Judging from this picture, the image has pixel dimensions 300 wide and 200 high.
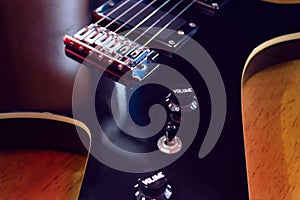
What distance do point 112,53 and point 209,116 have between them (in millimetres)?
203

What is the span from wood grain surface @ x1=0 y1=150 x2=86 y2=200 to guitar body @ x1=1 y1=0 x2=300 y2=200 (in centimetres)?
9

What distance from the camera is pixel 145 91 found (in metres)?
0.92

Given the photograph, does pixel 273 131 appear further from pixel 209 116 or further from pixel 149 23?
pixel 149 23

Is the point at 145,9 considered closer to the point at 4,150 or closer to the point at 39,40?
the point at 39,40

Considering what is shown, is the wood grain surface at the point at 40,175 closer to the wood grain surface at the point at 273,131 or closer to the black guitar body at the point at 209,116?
the black guitar body at the point at 209,116

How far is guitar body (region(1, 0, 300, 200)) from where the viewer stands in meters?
0.79

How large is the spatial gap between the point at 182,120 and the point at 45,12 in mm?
401

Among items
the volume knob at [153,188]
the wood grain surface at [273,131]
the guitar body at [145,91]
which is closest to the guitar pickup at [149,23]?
the guitar body at [145,91]

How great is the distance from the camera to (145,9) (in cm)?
108

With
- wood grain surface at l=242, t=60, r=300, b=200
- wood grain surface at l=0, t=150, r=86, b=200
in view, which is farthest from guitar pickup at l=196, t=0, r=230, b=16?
wood grain surface at l=0, t=150, r=86, b=200

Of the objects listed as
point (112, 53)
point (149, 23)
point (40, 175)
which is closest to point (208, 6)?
point (149, 23)

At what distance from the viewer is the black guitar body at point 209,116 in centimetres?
78

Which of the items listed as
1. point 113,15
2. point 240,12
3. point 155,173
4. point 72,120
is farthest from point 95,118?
point 240,12

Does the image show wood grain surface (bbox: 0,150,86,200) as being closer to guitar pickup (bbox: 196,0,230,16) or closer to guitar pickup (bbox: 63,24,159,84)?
guitar pickup (bbox: 63,24,159,84)
